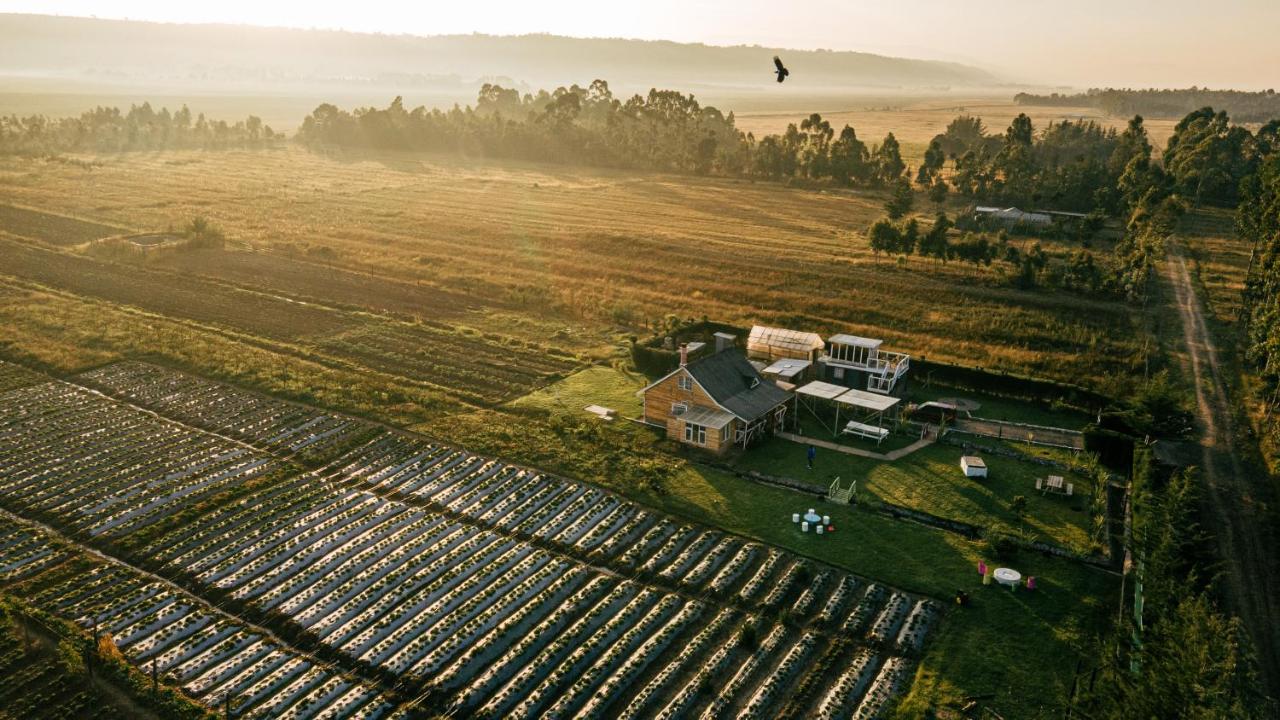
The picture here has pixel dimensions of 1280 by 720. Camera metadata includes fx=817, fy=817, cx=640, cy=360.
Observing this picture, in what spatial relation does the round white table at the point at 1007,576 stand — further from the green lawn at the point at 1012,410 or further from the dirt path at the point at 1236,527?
the green lawn at the point at 1012,410

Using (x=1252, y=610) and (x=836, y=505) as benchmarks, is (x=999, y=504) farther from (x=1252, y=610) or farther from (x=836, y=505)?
(x=1252, y=610)

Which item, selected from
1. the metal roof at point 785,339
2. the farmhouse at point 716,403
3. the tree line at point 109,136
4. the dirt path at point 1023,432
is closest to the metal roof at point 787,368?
the metal roof at point 785,339

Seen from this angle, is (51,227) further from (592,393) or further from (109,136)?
(109,136)

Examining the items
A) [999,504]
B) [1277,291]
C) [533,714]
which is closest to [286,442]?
[533,714]

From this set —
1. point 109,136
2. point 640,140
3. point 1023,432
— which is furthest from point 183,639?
point 109,136

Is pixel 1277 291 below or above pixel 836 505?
above

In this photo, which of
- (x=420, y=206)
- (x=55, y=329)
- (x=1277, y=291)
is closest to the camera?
(x=1277, y=291)
